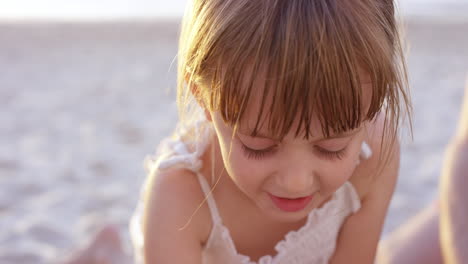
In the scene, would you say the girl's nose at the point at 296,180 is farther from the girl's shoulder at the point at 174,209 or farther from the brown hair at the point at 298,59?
the girl's shoulder at the point at 174,209

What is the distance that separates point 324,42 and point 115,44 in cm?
518

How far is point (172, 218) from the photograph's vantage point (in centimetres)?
131

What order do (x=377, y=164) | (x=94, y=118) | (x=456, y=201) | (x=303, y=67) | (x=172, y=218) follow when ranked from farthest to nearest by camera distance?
(x=94, y=118)
(x=456, y=201)
(x=377, y=164)
(x=172, y=218)
(x=303, y=67)

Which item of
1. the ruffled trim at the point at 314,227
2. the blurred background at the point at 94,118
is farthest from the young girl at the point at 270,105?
the blurred background at the point at 94,118

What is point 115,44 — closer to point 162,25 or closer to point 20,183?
point 162,25

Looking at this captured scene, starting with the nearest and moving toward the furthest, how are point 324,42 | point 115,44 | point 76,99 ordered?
point 324,42 < point 76,99 < point 115,44

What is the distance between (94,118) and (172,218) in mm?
2518

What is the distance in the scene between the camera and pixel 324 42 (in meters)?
0.91

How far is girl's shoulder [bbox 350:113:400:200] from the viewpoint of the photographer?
1.40 meters

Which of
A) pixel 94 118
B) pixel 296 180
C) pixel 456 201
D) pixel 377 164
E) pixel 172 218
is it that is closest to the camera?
pixel 296 180

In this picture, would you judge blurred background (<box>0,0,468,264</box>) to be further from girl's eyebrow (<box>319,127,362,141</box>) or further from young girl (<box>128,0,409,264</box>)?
girl's eyebrow (<box>319,127,362,141</box>)

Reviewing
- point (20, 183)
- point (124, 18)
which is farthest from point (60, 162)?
point (124, 18)

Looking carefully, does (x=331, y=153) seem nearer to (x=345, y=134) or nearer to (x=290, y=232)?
(x=345, y=134)

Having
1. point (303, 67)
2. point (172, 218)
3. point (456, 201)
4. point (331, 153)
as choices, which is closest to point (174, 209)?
point (172, 218)
